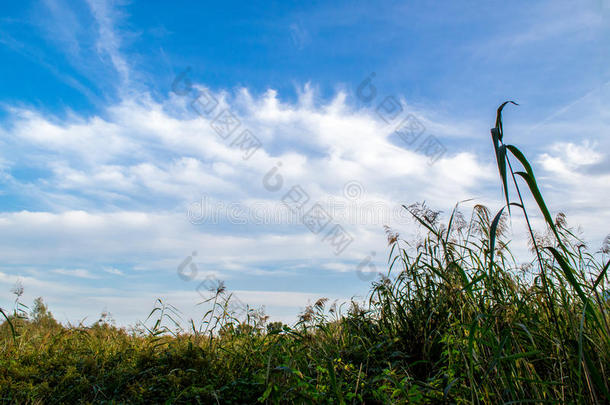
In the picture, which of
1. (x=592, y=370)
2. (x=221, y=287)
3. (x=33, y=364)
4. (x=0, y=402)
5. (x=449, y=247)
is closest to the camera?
(x=592, y=370)

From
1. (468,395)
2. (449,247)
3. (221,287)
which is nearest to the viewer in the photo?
(468,395)

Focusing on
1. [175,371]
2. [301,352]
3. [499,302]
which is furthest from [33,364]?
[499,302]

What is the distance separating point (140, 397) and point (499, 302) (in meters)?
2.85

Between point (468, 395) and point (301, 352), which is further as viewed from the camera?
point (301, 352)

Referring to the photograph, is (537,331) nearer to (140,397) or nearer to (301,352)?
(301,352)

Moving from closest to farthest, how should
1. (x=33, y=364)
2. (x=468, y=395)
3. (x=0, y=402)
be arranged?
(x=468, y=395) → (x=0, y=402) → (x=33, y=364)

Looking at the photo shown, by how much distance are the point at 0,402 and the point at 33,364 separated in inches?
28.0

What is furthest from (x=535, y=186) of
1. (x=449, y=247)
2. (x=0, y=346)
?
(x=0, y=346)

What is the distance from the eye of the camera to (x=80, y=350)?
4.34 meters

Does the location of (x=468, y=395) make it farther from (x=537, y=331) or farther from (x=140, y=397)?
(x=140, y=397)

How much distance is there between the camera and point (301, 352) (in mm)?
3502

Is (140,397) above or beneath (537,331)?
beneath

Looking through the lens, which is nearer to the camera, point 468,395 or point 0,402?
point 468,395

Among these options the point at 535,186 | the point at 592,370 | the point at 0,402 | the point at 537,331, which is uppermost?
the point at 535,186
